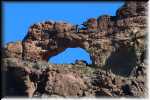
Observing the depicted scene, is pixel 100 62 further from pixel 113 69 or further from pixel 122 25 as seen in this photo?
pixel 122 25

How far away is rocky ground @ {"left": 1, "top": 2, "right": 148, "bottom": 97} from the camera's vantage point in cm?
1429

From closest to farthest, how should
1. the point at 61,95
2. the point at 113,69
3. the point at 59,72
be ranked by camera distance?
the point at 61,95
the point at 59,72
the point at 113,69

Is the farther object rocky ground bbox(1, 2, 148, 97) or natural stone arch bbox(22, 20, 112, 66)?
natural stone arch bbox(22, 20, 112, 66)

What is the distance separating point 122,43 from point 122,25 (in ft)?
2.39

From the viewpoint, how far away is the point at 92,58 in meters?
16.8

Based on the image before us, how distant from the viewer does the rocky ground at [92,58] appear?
1429 centimetres

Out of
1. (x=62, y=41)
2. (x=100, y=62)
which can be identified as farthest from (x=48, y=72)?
(x=62, y=41)

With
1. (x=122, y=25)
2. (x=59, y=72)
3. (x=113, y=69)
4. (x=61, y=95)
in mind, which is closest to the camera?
(x=61, y=95)

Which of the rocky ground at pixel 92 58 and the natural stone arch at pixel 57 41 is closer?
the rocky ground at pixel 92 58

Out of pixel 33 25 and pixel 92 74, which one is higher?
pixel 33 25

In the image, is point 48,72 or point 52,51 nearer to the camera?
point 48,72

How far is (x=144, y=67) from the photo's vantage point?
1496 centimetres

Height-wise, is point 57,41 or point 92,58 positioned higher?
point 57,41

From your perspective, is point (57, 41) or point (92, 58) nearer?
point (92, 58)
